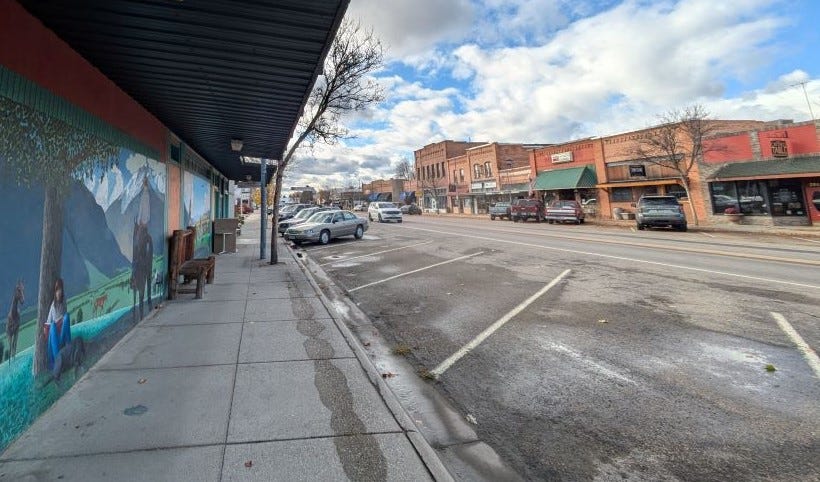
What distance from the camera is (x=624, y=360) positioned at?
15.5 feet

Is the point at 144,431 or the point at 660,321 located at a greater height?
the point at 144,431

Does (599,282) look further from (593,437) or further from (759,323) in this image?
(593,437)

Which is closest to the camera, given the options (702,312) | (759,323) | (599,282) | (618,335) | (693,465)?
(693,465)

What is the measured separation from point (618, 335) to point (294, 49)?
18.3 feet

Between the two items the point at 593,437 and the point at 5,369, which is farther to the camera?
the point at 593,437

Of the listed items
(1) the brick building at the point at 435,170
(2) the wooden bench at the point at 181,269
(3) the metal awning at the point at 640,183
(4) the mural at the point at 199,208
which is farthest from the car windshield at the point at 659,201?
(1) the brick building at the point at 435,170

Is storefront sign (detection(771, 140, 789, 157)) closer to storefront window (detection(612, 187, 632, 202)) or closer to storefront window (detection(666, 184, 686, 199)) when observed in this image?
storefront window (detection(666, 184, 686, 199))

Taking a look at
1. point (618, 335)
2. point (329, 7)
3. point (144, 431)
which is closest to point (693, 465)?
point (618, 335)

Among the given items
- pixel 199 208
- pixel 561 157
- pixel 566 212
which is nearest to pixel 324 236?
pixel 199 208

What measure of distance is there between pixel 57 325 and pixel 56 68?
7.95 feet

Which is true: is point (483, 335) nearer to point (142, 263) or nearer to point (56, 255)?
point (56, 255)

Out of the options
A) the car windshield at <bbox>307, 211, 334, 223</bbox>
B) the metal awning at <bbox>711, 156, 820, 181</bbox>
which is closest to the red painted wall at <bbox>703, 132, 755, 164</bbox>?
the metal awning at <bbox>711, 156, 820, 181</bbox>

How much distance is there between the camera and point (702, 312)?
6574 mm

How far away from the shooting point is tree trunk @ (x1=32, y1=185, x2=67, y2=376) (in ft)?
11.0
